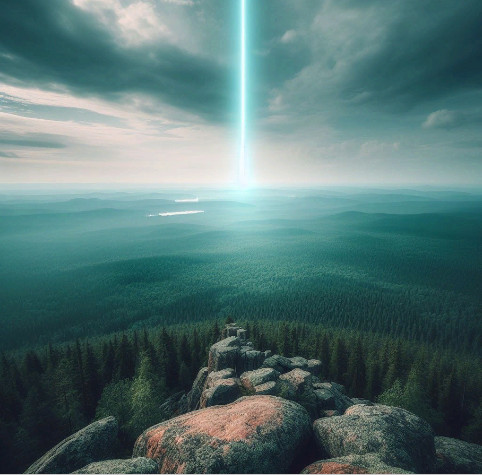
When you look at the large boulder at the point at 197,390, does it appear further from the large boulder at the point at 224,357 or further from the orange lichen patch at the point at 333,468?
the orange lichen patch at the point at 333,468

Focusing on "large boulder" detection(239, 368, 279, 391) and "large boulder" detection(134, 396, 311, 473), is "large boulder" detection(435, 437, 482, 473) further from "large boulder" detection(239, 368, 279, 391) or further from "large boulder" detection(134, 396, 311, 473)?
"large boulder" detection(239, 368, 279, 391)

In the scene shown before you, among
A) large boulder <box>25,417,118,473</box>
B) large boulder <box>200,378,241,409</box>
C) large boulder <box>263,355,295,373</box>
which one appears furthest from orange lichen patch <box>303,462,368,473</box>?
large boulder <box>263,355,295,373</box>

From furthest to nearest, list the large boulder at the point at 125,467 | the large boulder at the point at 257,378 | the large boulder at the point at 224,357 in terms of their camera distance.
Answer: the large boulder at the point at 224,357
the large boulder at the point at 257,378
the large boulder at the point at 125,467

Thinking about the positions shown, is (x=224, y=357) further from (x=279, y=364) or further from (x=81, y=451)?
(x=81, y=451)

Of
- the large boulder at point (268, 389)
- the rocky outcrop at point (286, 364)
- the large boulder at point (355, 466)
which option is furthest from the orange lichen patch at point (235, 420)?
the rocky outcrop at point (286, 364)

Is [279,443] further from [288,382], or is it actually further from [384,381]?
[384,381]

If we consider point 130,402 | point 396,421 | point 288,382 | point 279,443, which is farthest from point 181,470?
point 130,402

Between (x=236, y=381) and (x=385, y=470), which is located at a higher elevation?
(x=385, y=470)
